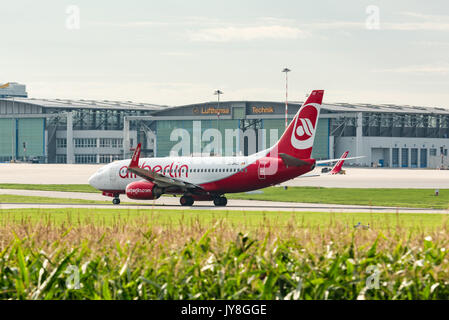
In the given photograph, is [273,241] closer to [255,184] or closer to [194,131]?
[255,184]

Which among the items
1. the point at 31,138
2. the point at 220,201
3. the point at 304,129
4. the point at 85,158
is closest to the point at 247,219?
the point at 304,129

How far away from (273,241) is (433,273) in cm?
356

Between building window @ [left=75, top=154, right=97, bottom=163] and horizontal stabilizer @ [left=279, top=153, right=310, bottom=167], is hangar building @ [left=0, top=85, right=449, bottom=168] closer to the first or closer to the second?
building window @ [left=75, top=154, right=97, bottom=163]

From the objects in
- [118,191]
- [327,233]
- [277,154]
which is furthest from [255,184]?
[327,233]

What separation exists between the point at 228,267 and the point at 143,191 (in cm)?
3700

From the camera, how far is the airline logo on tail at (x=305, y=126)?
46.8 m

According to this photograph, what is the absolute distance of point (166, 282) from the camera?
13875 millimetres

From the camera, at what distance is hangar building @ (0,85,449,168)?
150625 mm

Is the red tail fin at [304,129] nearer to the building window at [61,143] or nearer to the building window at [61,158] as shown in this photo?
the building window at [61,143]

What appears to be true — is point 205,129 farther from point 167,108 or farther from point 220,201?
point 220,201

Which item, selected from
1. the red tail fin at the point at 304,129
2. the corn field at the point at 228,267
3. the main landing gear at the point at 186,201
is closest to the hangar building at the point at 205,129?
the main landing gear at the point at 186,201

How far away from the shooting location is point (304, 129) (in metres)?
47.0

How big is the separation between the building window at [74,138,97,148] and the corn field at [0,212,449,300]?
164m

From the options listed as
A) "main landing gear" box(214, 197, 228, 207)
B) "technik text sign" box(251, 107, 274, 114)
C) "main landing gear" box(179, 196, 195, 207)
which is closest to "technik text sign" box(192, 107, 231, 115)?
"technik text sign" box(251, 107, 274, 114)
